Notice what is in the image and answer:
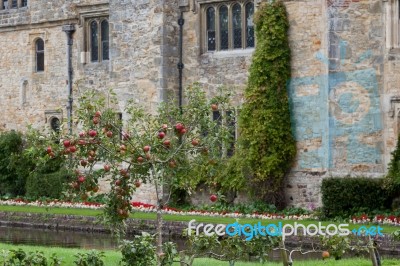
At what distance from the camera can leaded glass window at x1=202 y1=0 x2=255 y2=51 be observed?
93.4 ft

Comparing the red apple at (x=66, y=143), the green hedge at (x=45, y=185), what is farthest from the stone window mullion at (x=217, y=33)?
the red apple at (x=66, y=143)

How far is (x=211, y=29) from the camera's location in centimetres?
2933

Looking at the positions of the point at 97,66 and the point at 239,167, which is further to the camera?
the point at 97,66

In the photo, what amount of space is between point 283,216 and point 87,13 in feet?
35.6

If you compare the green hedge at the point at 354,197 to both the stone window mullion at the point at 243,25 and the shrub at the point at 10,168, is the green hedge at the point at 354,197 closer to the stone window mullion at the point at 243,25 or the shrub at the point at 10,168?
the stone window mullion at the point at 243,25

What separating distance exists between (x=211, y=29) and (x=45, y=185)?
7220 millimetres

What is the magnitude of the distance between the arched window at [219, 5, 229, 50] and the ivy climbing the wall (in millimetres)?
2388

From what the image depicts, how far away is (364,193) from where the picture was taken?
80.4 feet

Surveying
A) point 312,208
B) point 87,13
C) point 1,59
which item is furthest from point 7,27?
point 312,208

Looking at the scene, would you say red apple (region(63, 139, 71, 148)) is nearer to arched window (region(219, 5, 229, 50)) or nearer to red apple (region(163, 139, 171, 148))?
red apple (region(163, 139, 171, 148))

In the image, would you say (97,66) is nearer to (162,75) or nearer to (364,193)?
(162,75)

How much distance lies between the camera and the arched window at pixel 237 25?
28.7 m

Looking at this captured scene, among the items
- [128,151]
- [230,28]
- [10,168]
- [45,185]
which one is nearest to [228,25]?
[230,28]

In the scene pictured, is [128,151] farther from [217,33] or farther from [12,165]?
[12,165]
